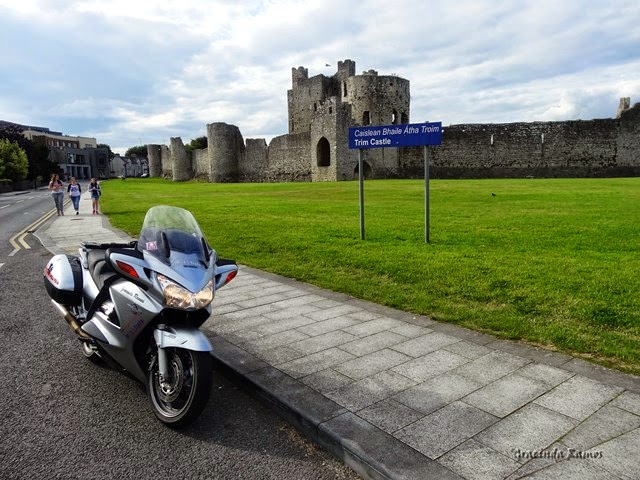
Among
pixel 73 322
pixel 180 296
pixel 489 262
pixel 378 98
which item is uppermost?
pixel 378 98

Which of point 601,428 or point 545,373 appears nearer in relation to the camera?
point 601,428

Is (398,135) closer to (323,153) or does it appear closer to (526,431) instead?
(526,431)

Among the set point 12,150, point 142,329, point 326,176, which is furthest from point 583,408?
point 12,150

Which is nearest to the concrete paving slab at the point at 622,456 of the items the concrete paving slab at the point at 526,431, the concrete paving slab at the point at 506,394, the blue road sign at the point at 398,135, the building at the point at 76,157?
the concrete paving slab at the point at 526,431

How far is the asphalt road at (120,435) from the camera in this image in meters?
2.84

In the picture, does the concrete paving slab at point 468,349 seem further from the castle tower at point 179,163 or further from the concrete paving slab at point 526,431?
the castle tower at point 179,163

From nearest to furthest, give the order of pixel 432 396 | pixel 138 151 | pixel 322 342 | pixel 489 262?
pixel 432 396 < pixel 322 342 < pixel 489 262 < pixel 138 151

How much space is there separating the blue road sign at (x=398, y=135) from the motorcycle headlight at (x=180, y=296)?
6.43m

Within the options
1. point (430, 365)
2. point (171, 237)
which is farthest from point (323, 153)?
point (171, 237)

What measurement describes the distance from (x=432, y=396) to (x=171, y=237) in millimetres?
2131

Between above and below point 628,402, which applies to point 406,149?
above

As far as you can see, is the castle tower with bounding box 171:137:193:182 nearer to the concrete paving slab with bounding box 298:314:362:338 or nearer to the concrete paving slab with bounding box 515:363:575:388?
the concrete paving slab with bounding box 298:314:362:338

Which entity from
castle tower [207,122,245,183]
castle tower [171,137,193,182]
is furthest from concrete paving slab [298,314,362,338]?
castle tower [171,137,193,182]

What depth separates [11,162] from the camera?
51.8 m
